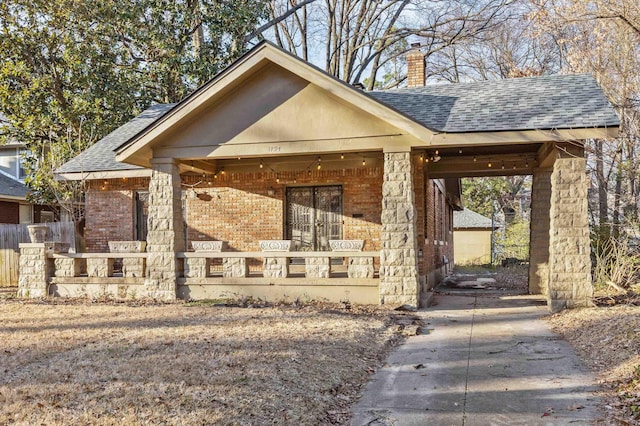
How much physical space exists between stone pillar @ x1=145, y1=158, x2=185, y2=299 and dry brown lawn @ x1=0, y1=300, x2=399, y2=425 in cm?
202

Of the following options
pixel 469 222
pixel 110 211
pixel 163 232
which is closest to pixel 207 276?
pixel 163 232

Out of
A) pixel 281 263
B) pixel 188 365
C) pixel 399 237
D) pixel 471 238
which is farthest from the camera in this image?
pixel 471 238

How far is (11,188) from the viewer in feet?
74.5

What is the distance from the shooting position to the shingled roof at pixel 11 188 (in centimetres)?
2184

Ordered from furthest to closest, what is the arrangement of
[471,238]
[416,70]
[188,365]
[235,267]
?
[471,238]
[416,70]
[235,267]
[188,365]

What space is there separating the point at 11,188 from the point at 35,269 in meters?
11.6

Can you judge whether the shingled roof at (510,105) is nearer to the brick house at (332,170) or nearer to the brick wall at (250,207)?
the brick house at (332,170)

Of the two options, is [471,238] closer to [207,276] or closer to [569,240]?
[569,240]

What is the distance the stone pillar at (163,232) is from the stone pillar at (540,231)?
329 inches

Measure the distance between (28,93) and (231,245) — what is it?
988cm

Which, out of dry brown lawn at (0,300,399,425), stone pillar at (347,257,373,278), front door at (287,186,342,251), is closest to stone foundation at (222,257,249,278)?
dry brown lawn at (0,300,399,425)

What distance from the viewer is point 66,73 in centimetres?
2016

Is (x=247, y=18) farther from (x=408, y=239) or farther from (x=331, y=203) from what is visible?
(x=408, y=239)

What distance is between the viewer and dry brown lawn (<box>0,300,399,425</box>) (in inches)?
190
